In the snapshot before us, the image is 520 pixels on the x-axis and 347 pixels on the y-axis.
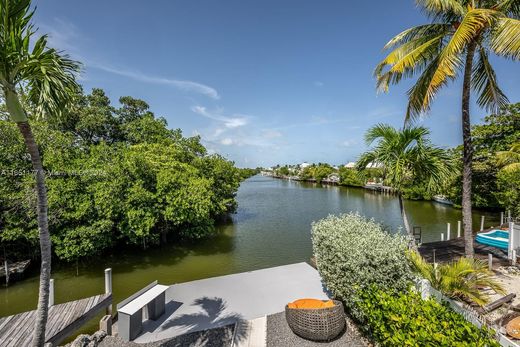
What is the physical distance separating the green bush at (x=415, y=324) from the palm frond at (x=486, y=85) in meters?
5.22

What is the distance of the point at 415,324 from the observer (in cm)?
327

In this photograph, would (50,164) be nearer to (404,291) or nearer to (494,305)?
(404,291)

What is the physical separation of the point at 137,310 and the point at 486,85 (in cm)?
927

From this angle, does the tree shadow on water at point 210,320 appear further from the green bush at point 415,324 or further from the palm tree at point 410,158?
the palm tree at point 410,158

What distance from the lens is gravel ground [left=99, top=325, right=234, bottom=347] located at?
4652 mm

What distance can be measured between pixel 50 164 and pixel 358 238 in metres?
10.7

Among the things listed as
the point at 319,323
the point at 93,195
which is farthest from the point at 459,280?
the point at 93,195

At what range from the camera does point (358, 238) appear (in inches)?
199

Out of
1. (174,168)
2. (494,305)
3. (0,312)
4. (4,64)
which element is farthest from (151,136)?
(494,305)

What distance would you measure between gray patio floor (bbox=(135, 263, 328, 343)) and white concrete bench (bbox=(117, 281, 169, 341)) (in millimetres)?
166

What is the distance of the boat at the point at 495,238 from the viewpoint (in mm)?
9758

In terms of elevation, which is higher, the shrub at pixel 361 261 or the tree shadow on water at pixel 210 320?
the shrub at pixel 361 261

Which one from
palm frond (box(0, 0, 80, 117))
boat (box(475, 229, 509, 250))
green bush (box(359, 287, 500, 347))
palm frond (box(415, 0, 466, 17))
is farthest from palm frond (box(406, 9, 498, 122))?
boat (box(475, 229, 509, 250))

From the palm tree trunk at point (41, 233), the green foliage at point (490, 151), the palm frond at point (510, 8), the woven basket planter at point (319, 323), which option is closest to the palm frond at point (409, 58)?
the palm frond at point (510, 8)
